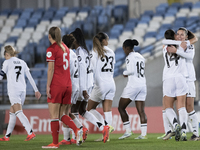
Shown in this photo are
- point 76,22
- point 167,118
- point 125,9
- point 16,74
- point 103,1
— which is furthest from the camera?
point 103,1

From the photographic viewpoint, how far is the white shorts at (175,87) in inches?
299

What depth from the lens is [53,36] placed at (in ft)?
21.9

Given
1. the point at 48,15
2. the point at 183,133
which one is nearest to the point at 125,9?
the point at 48,15

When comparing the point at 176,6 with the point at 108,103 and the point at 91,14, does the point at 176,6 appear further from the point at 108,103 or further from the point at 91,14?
the point at 108,103

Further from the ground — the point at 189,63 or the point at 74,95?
the point at 189,63

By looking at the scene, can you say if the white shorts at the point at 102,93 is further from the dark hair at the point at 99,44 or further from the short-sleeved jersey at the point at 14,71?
the short-sleeved jersey at the point at 14,71

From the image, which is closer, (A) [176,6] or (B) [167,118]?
(B) [167,118]

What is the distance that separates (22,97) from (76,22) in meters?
11.2

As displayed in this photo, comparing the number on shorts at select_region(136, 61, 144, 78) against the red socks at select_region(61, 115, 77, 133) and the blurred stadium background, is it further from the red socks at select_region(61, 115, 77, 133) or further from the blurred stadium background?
the blurred stadium background

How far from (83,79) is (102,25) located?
12.3m

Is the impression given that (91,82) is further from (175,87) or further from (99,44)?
(175,87)

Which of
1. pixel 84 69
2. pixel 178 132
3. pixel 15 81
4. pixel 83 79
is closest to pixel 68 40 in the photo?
pixel 84 69

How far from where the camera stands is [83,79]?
771cm

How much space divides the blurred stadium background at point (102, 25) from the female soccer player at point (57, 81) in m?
7.39
